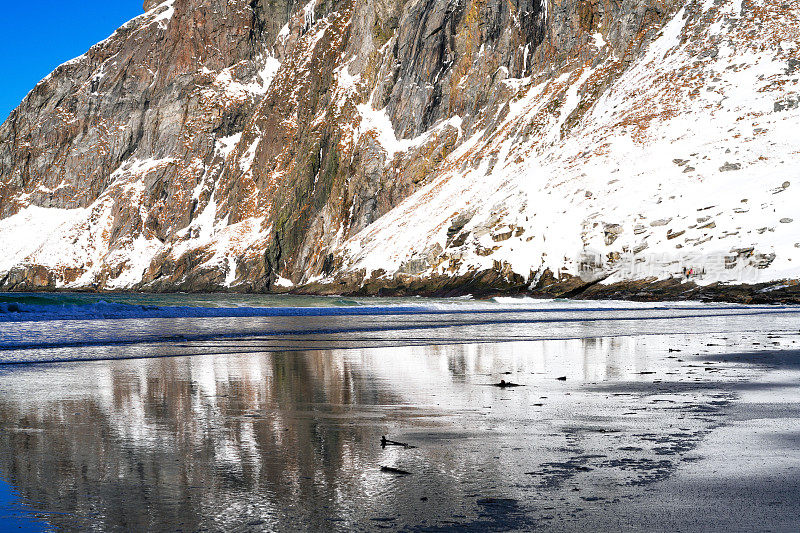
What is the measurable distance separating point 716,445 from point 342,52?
130m

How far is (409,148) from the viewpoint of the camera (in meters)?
106

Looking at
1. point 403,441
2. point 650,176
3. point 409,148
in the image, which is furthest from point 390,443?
point 409,148

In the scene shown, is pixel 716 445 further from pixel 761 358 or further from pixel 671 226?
pixel 671 226

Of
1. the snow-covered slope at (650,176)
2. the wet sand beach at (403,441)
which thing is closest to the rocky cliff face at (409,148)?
the snow-covered slope at (650,176)

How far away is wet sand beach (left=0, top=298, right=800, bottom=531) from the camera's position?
5832 millimetres

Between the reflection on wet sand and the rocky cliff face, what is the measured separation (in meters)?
45.7

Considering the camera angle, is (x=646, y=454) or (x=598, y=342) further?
(x=598, y=342)

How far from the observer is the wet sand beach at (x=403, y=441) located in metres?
5.83

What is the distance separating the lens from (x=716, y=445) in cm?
805

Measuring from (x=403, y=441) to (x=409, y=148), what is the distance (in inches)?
3878

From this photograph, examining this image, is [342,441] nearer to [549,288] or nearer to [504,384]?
[504,384]

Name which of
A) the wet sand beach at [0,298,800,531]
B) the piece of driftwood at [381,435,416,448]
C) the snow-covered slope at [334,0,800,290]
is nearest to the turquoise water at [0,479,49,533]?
the wet sand beach at [0,298,800,531]

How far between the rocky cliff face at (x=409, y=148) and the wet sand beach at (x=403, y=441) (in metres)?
44.8

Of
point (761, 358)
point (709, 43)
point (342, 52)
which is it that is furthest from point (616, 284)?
point (342, 52)
